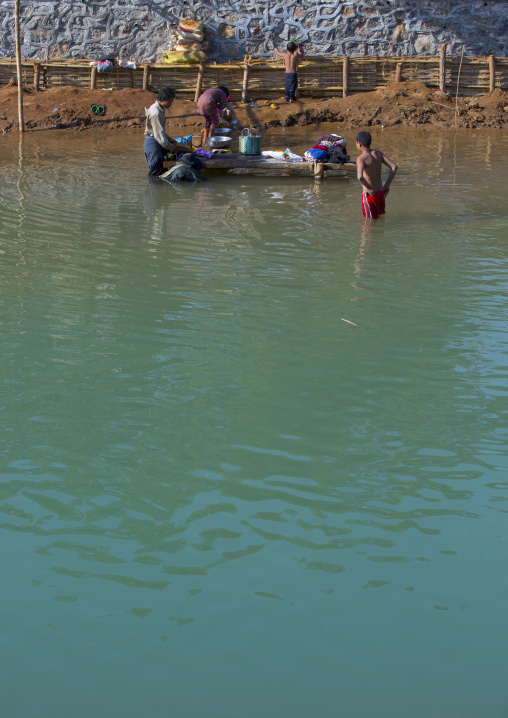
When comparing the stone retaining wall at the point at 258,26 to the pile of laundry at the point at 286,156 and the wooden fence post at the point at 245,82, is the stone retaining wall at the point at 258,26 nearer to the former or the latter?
the wooden fence post at the point at 245,82

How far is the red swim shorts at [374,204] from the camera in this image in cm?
862

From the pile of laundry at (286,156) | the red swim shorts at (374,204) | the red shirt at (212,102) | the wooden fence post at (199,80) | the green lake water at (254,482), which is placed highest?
the wooden fence post at (199,80)

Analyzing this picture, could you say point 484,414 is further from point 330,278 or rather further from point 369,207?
point 369,207

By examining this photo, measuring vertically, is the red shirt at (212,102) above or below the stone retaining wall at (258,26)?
below

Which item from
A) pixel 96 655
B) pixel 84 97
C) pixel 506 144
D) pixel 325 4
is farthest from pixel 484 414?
pixel 325 4

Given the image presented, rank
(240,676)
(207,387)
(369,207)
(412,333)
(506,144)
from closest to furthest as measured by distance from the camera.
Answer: (240,676), (207,387), (412,333), (369,207), (506,144)

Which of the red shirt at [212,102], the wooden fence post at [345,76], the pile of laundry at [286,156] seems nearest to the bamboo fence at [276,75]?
the wooden fence post at [345,76]

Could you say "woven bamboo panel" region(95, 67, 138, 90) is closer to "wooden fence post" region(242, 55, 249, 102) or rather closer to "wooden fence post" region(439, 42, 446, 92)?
"wooden fence post" region(242, 55, 249, 102)

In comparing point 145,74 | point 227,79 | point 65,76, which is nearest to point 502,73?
point 227,79

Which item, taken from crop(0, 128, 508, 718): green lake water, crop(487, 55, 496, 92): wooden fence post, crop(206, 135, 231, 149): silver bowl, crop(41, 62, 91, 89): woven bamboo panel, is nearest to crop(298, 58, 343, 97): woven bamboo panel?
crop(487, 55, 496, 92): wooden fence post

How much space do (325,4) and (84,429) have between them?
666 inches

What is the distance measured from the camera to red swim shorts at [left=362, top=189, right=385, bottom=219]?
8617 millimetres

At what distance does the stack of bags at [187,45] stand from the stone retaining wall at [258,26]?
0.61 metres

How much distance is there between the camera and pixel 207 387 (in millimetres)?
4551
